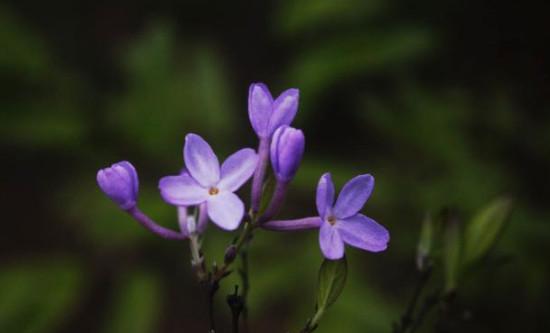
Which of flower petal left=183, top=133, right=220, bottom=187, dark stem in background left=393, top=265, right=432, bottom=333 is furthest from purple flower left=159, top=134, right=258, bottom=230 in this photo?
dark stem in background left=393, top=265, right=432, bottom=333

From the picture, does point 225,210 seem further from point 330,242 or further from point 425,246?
point 425,246

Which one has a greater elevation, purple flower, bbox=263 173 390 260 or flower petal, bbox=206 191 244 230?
flower petal, bbox=206 191 244 230

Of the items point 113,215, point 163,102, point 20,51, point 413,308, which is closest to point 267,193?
point 413,308

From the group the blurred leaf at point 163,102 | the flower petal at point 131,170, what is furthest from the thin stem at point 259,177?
the blurred leaf at point 163,102

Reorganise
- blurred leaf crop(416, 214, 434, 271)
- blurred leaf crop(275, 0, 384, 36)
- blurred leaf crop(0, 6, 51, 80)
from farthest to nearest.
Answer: blurred leaf crop(275, 0, 384, 36) → blurred leaf crop(0, 6, 51, 80) → blurred leaf crop(416, 214, 434, 271)

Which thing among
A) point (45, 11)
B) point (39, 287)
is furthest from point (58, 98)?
point (45, 11)

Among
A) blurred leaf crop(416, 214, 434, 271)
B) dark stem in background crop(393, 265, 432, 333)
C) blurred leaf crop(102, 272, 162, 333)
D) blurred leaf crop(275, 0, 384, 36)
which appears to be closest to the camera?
dark stem in background crop(393, 265, 432, 333)

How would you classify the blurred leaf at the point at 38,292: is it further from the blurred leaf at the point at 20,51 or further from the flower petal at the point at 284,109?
the flower petal at the point at 284,109

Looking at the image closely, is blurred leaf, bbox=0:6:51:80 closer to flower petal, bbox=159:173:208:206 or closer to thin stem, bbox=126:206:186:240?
thin stem, bbox=126:206:186:240

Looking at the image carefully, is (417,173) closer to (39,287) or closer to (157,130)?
(157,130)
